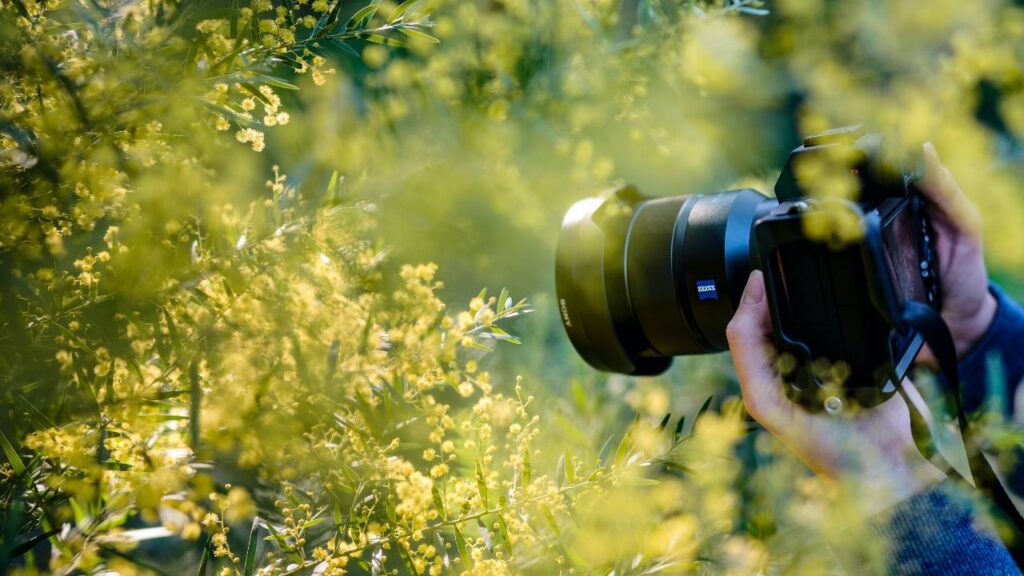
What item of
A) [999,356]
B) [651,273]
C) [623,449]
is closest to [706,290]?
[651,273]

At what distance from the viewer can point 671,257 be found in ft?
2.03

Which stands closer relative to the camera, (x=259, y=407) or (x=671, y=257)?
(x=259, y=407)

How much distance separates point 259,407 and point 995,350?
0.79m

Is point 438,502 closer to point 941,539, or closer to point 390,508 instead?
point 390,508

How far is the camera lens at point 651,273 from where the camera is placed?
0.59 meters

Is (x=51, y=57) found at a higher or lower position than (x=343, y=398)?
higher

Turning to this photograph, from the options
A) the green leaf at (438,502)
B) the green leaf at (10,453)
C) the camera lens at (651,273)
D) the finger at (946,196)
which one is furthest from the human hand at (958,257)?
the green leaf at (10,453)

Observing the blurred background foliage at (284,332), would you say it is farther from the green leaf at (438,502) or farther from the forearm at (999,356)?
the forearm at (999,356)

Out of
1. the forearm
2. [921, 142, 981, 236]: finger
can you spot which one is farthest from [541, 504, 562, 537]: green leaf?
the forearm

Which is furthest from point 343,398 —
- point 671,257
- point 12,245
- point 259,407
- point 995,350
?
point 995,350

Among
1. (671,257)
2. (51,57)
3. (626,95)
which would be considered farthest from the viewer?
(626,95)

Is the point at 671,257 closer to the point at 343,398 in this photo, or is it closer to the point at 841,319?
the point at 841,319

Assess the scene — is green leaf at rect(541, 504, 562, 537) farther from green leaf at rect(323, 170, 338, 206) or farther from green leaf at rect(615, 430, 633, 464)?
green leaf at rect(323, 170, 338, 206)

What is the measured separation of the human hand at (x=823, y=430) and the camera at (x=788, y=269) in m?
0.02
